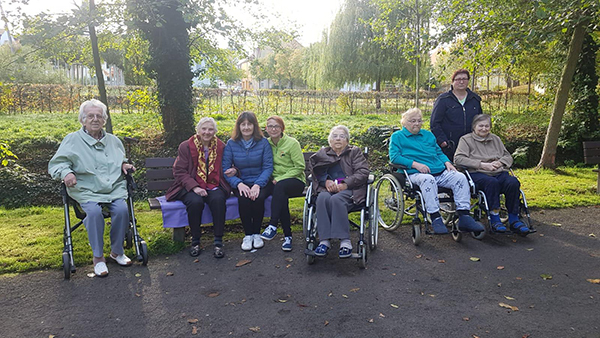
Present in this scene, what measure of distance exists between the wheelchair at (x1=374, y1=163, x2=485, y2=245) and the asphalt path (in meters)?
0.23

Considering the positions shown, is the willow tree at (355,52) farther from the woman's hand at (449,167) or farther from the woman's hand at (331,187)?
the woman's hand at (331,187)

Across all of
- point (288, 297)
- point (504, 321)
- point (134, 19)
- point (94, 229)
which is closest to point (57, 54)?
point (134, 19)

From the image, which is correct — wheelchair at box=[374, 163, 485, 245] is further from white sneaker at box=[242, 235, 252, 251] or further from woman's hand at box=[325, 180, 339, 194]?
white sneaker at box=[242, 235, 252, 251]

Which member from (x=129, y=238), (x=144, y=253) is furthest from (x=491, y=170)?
(x=129, y=238)

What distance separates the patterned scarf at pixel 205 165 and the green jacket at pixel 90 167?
760mm

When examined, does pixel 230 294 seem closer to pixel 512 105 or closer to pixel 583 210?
pixel 583 210

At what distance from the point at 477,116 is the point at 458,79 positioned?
1.81ft

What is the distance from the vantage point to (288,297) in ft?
11.6

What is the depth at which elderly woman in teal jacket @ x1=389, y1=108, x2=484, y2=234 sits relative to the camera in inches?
186

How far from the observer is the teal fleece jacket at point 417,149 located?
518cm

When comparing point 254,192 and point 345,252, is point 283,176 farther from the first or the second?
point 345,252

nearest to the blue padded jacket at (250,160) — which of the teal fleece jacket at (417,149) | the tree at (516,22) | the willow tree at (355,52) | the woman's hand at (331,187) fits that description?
the woman's hand at (331,187)

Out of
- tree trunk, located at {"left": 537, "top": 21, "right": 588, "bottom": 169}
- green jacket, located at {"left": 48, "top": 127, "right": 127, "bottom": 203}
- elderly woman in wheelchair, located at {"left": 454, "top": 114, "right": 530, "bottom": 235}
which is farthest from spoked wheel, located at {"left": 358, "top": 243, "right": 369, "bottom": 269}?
tree trunk, located at {"left": 537, "top": 21, "right": 588, "bottom": 169}

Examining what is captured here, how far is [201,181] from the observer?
4773 millimetres
